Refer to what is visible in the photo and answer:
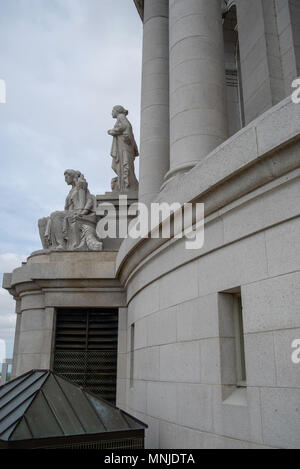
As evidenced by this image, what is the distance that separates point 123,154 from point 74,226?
16.9 ft

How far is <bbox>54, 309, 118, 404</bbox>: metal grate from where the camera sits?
1275 cm

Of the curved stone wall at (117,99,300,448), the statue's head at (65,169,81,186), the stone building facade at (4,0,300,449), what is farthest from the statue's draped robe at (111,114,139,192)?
the curved stone wall at (117,99,300,448)

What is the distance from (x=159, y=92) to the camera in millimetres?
14734

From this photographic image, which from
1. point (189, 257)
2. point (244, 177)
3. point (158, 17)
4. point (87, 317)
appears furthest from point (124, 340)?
point (158, 17)

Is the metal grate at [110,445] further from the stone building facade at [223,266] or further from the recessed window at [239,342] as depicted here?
the recessed window at [239,342]

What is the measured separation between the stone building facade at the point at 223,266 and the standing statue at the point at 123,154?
7.60 m

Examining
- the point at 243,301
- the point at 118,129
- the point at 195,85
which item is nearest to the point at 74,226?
the point at 118,129

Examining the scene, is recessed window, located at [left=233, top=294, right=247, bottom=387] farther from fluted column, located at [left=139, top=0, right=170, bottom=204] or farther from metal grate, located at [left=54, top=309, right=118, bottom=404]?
fluted column, located at [left=139, top=0, right=170, bottom=204]

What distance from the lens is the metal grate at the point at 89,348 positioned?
12.8 m

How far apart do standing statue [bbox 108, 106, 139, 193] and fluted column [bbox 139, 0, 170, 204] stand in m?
4.07

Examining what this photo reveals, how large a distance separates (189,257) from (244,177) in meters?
1.74

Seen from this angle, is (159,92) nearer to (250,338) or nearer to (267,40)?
(267,40)

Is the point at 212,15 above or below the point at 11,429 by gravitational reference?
above

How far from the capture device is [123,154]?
758 inches
